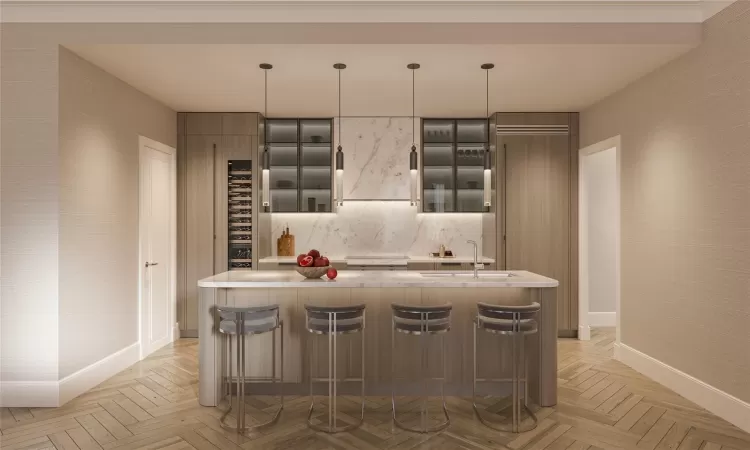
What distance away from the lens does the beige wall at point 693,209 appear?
135 inches

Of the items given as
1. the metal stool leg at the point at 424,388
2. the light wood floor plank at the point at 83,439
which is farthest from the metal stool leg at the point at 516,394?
the light wood floor plank at the point at 83,439

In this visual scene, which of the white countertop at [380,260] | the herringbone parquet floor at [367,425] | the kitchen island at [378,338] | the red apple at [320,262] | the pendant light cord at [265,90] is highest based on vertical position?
the pendant light cord at [265,90]

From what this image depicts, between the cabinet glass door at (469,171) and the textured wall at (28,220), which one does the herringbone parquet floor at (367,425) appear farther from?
the cabinet glass door at (469,171)

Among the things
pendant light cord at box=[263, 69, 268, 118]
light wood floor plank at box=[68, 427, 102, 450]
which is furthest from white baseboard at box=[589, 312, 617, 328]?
light wood floor plank at box=[68, 427, 102, 450]

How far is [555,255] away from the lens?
6035 mm

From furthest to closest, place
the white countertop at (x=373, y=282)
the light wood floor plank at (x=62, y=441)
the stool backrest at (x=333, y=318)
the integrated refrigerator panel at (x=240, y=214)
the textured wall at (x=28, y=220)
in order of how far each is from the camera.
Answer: the integrated refrigerator panel at (x=240, y=214)
the textured wall at (x=28, y=220)
the white countertop at (x=373, y=282)
the stool backrest at (x=333, y=318)
the light wood floor plank at (x=62, y=441)

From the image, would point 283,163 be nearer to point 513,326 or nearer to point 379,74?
point 379,74

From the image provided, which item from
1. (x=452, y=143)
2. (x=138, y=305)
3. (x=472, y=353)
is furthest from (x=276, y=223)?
(x=472, y=353)

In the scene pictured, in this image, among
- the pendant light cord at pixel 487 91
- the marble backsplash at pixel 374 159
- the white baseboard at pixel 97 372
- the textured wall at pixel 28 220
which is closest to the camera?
the textured wall at pixel 28 220

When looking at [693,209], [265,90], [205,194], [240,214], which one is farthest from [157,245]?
[693,209]

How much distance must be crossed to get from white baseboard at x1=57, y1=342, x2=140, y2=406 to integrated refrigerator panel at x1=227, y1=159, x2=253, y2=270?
1.61 meters

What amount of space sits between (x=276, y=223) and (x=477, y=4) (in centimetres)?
411

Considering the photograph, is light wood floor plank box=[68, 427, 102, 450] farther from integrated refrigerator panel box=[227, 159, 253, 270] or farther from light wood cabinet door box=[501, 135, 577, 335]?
light wood cabinet door box=[501, 135, 577, 335]

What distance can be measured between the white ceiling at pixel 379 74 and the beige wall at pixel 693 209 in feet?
1.11
